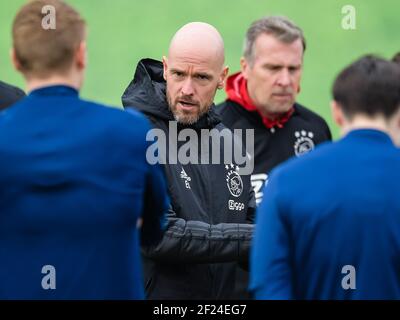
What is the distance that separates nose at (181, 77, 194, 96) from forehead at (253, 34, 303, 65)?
2.57ft

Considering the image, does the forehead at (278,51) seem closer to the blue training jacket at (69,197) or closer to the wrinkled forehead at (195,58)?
the wrinkled forehead at (195,58)

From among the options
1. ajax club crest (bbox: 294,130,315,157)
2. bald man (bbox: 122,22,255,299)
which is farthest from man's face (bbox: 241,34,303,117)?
bald man (bbox: 122,22,255,299)

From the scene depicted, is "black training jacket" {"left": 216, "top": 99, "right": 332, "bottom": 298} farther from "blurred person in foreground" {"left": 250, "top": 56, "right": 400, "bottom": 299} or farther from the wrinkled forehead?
"blurred person in foreground" {"left": 250, "top": 56, "right": 400, "bottom": 299}

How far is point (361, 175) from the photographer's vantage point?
134 inches

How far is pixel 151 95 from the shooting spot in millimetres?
5078

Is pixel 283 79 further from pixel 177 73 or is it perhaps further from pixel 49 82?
pixel 49 82

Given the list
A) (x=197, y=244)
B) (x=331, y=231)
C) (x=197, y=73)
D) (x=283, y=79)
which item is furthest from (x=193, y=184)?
(x=331, y=231)

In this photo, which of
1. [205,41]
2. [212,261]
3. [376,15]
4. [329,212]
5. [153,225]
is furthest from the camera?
[376,15]

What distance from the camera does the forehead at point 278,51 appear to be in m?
5.83

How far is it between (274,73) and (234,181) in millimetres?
933

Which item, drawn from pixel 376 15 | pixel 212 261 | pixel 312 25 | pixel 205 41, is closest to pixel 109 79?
pixel 312 25

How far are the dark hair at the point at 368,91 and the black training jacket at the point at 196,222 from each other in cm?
136
